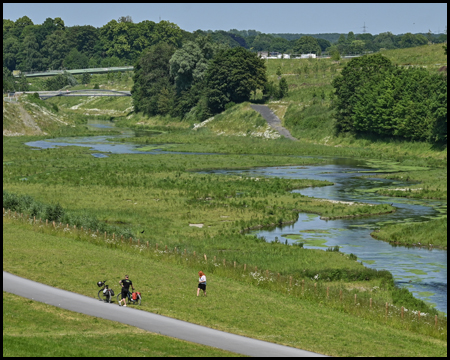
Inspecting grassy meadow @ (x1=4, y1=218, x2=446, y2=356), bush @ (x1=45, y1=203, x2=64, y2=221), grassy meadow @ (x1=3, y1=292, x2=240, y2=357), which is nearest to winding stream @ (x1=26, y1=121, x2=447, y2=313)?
grassy meadow @ (x1=4, y1=218, x2=446, y2=356)

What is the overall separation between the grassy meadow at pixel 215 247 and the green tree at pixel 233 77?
54684 millimetres

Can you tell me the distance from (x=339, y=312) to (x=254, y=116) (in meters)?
137

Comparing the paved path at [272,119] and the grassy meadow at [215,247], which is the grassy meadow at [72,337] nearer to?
the grassy meadow at [215,247]

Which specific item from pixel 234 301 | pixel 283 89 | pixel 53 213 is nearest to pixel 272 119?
pixel 283 89

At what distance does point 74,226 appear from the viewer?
59062 mm

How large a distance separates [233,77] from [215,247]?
129314 millimetres

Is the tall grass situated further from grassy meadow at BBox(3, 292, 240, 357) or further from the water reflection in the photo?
grassy meadow at BBox(3, 292, 240, 357)

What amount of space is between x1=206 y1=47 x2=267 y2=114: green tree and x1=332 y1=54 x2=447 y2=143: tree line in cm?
3081

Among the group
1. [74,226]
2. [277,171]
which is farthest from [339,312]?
[277,171]

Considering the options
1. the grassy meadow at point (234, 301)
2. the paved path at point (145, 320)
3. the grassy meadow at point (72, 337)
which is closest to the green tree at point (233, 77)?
the grassy meadow at point (234, 301)

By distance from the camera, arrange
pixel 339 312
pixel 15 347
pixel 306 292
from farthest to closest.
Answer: pixel 306 292
pixel 339 312
pixel 15 347

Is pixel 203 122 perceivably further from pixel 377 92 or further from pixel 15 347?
pixel 15 347

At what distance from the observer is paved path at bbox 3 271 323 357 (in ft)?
101

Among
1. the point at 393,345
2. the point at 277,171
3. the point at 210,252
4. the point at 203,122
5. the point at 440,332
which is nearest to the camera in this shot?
the point at 393,345
